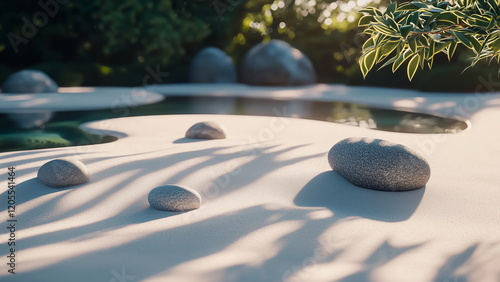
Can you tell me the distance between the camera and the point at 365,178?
17.0ft

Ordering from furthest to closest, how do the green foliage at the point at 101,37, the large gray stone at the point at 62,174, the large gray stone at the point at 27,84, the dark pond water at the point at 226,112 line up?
1. the green foliage at the point at 101,37
2. the large gray stone at the point at 27,84
3. the dark pond water at the point at 226,112
4. the large gray stone at the point at 62,174

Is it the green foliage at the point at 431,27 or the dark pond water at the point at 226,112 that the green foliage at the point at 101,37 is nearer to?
the dark pond water at the point at 226,112

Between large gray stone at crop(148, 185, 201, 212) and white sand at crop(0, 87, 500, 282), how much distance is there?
0.09 m

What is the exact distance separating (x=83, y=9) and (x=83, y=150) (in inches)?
644

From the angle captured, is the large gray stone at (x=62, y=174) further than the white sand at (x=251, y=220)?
Yes

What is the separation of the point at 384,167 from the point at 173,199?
2155mm

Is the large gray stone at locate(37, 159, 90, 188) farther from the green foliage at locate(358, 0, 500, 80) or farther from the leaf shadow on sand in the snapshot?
the green foliage at locate(358, 0, 500, 80)

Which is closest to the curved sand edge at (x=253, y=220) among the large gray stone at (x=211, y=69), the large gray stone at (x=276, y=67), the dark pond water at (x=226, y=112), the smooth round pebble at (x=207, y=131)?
the smooth round pebble at (x=207, y=131)

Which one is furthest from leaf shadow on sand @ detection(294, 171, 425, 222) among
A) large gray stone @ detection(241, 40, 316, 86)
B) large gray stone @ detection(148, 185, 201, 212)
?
large gray stone @ detection(241, 40, 316, 86)

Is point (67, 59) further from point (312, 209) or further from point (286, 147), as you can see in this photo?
point (312, 209)

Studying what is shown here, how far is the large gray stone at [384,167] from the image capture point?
5094 millimetres

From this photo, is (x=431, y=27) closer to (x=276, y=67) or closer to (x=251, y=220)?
(x=251, y=220)

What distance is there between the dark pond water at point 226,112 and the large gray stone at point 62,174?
302 cm

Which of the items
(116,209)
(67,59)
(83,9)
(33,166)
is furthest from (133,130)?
(67,59)
